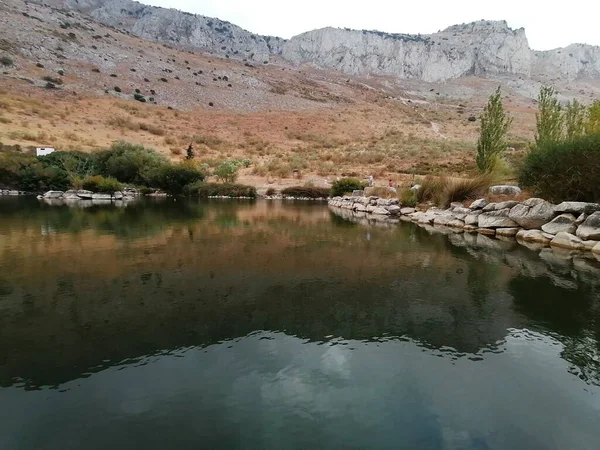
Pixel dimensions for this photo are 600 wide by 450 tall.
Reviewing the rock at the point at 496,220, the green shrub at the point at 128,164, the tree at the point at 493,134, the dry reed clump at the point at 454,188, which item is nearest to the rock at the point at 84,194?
the green shrub at the point at 128,164

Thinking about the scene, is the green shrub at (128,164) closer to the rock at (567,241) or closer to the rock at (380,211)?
the rock at (380,211)

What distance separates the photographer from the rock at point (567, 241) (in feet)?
42.2

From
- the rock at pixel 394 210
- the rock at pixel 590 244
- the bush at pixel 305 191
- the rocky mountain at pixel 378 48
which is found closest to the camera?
the rock at pixel 590 244

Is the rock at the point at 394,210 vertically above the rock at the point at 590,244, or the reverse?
the rock at the point at 394,210

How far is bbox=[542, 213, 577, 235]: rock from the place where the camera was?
532 inches

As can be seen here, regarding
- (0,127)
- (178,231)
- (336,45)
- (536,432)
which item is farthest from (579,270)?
(336,45)

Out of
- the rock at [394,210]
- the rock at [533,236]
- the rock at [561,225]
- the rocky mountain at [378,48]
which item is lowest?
the rock at [533,236]

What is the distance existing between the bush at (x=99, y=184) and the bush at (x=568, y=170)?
31.4 m

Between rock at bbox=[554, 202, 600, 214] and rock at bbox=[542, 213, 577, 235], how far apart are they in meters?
0.23

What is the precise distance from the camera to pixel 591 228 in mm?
12539

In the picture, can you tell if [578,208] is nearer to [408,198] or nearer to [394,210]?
[394,210]

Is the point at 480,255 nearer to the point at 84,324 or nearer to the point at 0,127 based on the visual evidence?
the point at 84,324

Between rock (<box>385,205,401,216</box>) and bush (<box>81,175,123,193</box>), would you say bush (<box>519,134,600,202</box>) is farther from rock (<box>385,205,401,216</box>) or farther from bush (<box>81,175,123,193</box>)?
bush (<box>81,175,123,193</box>)

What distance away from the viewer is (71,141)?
44719mm
